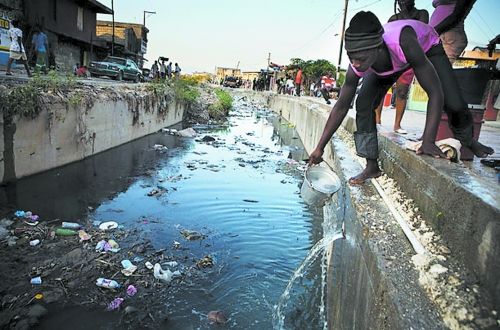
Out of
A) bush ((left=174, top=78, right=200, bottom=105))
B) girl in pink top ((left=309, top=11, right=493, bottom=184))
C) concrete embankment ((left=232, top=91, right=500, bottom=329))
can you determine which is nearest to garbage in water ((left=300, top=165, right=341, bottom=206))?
girl in pink top ((left=309, top=11, right=493, bottom=184))

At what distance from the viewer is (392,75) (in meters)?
2.83

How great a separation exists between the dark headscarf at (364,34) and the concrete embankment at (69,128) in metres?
5.36

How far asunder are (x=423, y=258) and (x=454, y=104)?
1553mm

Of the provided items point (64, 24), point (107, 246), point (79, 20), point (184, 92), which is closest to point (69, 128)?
point (107, 246)

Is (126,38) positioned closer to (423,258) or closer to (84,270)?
(84,270)

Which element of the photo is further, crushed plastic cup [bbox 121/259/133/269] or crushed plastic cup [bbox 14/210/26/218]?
crushed plastic cup [bbox 14/210/26/218]

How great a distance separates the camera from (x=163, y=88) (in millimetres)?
13953

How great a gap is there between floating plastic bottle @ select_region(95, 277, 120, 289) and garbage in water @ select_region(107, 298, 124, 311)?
0.63 feet

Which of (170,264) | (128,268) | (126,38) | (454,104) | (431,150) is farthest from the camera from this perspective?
(126,38)

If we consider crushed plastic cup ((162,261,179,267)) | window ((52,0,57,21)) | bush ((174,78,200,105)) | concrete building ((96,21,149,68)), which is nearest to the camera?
crushed plastic cup ((162,261,179,267))

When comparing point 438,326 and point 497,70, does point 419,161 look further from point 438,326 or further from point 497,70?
point 497,70

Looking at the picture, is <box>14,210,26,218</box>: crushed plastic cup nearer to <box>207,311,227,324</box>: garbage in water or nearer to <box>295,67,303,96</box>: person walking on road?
<box>207,311,227,324</box>: garbage in water

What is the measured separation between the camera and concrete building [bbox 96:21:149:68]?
3434 cm

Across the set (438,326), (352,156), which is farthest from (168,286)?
(438,326)
